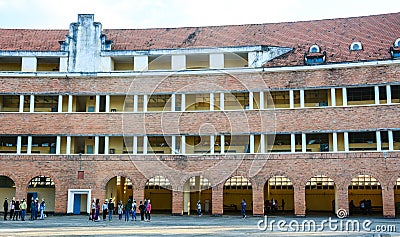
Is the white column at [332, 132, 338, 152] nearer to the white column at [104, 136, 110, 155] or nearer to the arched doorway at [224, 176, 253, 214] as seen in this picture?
the arched doorway at [224, 176, 253, 214]

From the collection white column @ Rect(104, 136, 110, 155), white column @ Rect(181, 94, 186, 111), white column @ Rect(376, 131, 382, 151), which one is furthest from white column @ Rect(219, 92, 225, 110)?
white column @ Rect(376, 131, 382, 151)

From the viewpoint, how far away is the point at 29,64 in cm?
3994

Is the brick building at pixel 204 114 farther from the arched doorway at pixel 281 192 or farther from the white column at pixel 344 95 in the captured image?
the arched doorway at pixel 281 192

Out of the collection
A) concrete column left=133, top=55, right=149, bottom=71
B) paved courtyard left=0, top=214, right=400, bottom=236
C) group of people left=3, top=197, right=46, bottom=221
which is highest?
concrete column left=133, top=55, right=149, bottom=71

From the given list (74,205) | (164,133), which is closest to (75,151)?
(74,205)

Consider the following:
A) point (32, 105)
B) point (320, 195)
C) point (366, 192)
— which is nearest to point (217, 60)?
point (32, 105)

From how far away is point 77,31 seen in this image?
40656 millimetres

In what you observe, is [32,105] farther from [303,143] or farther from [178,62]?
[303,143]

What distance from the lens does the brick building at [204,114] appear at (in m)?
36.1

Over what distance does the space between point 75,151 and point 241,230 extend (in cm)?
1819

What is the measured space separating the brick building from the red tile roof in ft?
0.59

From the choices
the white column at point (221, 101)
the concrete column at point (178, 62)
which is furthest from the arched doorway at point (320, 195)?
the concrete column at point (178, 62)

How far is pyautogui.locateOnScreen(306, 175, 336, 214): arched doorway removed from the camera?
4259cm

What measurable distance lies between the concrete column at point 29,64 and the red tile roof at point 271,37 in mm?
2056
